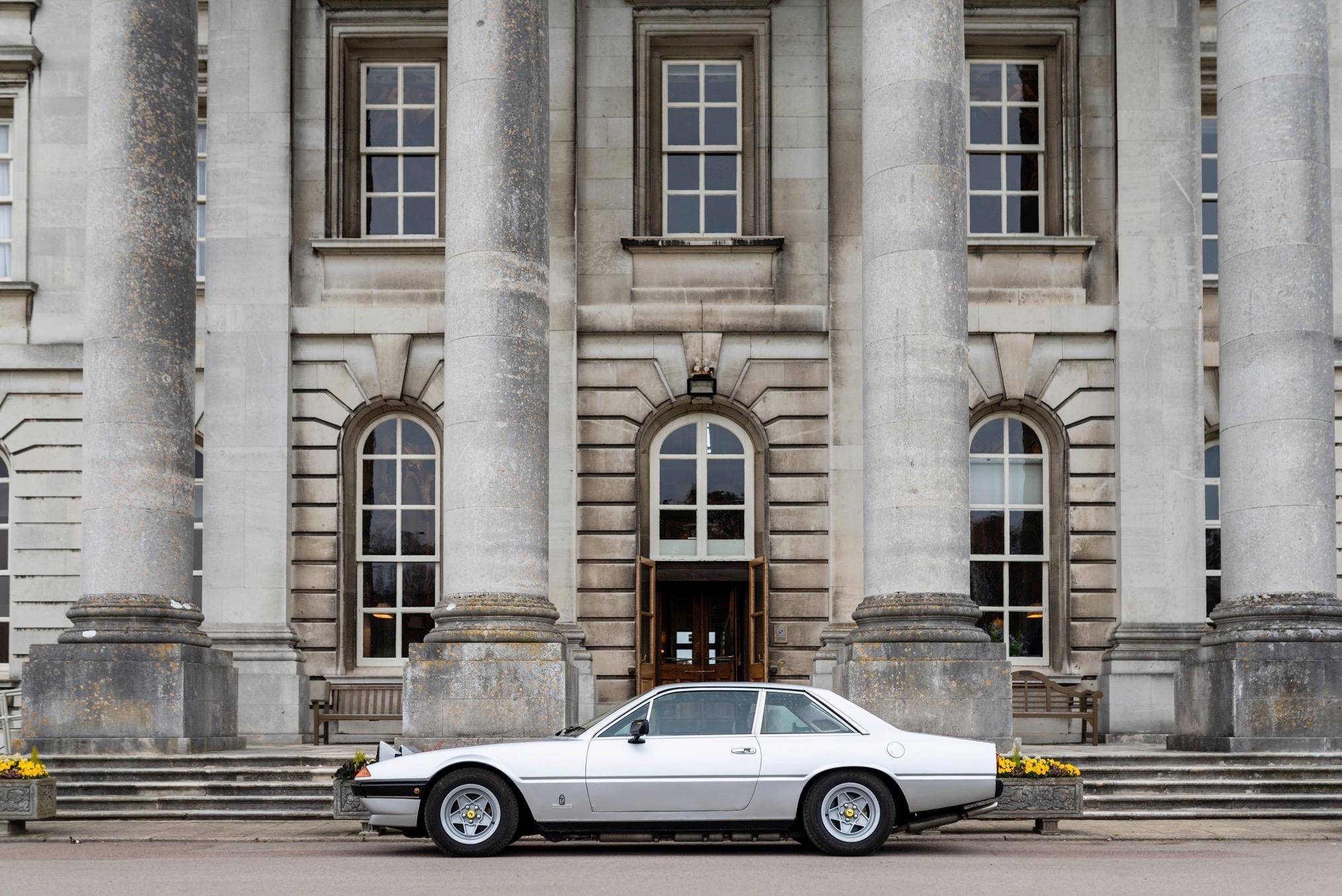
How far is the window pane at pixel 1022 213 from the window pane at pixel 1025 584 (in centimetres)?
477

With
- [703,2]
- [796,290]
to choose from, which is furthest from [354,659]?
[703,2]

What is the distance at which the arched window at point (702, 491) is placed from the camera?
2620 cm

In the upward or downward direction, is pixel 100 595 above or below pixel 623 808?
above

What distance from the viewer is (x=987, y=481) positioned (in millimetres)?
26328

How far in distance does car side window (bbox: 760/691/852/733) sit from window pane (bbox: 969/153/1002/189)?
44.7ft

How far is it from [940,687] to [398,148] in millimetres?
12125

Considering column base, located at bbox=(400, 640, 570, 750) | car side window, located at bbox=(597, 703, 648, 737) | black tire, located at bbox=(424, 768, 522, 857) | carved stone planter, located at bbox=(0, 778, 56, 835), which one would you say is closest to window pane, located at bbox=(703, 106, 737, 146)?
column base, located at bbox=(400, 640, 570, 750)

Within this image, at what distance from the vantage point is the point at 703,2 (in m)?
26.5

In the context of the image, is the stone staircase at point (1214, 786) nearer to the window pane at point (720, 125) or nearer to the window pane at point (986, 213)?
the window pane at point (986, 213)

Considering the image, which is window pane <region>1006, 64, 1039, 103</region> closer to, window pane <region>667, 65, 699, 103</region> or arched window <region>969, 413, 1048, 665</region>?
window pane <region>667, 65, 699, 103</region>

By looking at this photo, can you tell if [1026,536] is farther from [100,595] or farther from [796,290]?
[100,595]

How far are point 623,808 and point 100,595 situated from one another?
894 cm

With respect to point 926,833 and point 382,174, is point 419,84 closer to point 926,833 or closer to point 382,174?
point 382,174

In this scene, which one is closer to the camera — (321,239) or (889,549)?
(889,549)
